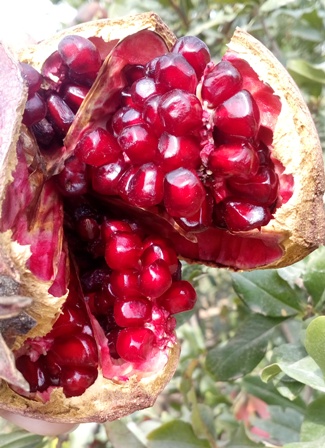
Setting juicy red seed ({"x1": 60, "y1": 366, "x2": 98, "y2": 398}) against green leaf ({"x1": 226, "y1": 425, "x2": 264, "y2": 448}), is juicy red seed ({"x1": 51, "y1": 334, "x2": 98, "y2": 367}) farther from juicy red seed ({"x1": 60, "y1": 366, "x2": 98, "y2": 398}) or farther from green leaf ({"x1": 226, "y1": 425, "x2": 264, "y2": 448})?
green leaf ({"x1": 226, "y1": 425, "x2": 264, "y2": 448})

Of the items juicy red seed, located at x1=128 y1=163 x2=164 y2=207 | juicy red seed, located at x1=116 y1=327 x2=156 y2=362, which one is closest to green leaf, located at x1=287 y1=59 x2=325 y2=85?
juicy red seed, located at x1=128 y1=163 x2=164 y2=207

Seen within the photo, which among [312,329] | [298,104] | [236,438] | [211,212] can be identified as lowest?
[236,438]

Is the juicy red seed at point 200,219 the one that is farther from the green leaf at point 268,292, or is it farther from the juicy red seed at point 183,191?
the green leaf at point 268,292

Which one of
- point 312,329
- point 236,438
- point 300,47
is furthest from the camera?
point 300,47

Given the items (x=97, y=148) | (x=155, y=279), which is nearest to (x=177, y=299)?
(x=155, y=279)

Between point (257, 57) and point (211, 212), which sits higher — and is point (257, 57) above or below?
above

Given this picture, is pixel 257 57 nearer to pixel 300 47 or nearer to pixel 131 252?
pixel 131 252

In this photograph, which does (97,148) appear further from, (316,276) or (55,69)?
(316,276)

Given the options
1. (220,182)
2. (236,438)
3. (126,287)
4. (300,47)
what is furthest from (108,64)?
(300,47)
